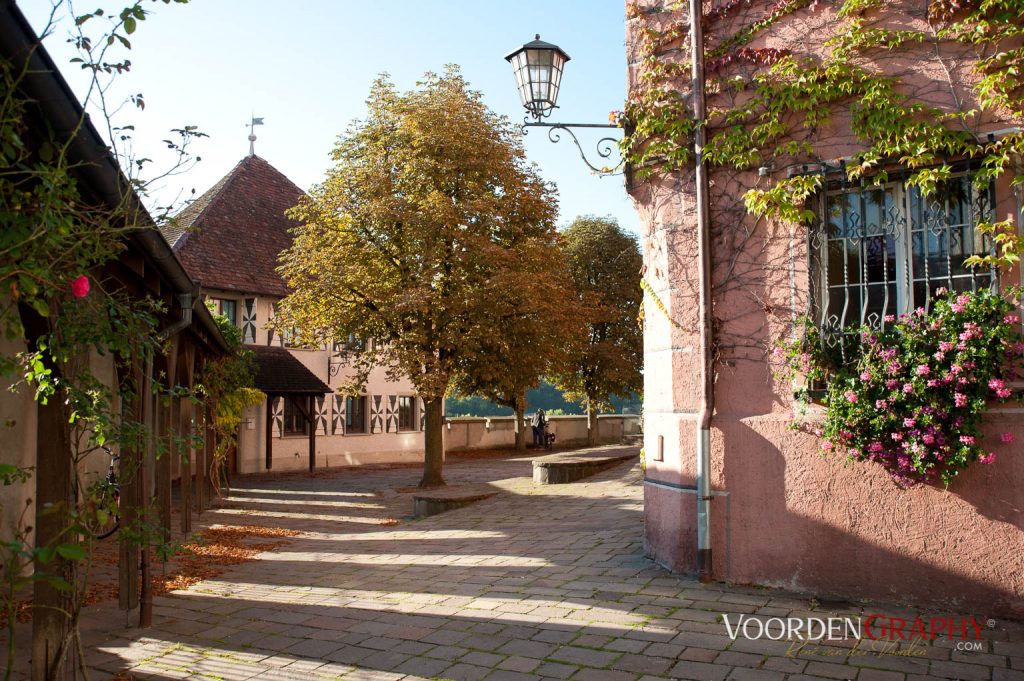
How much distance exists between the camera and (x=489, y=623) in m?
5.57

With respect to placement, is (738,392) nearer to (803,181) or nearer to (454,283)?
(803,181)

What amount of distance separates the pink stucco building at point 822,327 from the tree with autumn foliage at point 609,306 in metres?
24.6

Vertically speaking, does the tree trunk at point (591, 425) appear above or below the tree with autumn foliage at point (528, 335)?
below

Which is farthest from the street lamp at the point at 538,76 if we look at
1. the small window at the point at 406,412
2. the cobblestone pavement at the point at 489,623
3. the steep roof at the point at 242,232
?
the small window at the point at 406,412

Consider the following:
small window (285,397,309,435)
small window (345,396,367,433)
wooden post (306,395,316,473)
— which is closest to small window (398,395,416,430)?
small window (345,396,367,433)

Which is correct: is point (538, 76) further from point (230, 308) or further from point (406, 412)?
point (406, 412)

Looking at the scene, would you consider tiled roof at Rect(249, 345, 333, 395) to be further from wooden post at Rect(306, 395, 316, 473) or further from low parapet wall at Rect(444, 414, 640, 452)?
low parapet wall at Rect(444, 414, 640, 452)

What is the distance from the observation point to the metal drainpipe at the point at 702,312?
6383 mm

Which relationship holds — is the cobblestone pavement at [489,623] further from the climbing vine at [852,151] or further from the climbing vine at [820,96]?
the climbing vine at [820,96]

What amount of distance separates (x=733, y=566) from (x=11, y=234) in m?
5.24

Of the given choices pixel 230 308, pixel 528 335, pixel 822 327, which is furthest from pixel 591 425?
pixel 822 327

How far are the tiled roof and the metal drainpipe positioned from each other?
16.1 m

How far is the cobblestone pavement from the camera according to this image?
4551 mm

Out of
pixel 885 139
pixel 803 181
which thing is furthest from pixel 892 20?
pixel 803 181
